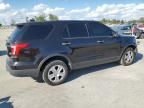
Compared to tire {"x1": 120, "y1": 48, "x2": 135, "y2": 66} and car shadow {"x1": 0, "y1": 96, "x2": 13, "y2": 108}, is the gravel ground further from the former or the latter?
tire {"x1": 120, "y1": 48, "x2": 135, "y2": 66}

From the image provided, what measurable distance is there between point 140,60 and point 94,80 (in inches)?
132

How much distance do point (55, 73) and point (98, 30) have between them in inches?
80.5

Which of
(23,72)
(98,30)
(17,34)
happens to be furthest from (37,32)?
(98,30)

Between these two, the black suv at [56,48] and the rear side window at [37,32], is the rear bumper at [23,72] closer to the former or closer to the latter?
the black suv at [56,48]

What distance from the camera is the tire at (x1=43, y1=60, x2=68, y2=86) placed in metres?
5.26

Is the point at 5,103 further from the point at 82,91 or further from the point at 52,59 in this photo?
the point at 82,91

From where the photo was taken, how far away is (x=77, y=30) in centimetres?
577

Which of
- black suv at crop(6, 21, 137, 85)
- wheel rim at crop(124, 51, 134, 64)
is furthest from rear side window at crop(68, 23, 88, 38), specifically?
wheel rim at crop(124, 51, 134, 64)

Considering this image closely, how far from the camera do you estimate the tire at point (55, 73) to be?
5.26m

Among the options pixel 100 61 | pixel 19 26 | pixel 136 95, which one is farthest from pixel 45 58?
pixel 136 95

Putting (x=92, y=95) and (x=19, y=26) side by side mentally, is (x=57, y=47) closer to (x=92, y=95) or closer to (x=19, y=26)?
(x=19, y=26)

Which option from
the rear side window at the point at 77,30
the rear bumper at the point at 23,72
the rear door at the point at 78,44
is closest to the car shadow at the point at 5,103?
the rear bumper at the point at 23,72

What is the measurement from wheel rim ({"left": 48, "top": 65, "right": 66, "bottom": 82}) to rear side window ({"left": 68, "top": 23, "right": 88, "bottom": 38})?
1.02 metres

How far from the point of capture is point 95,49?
6.08 metres
